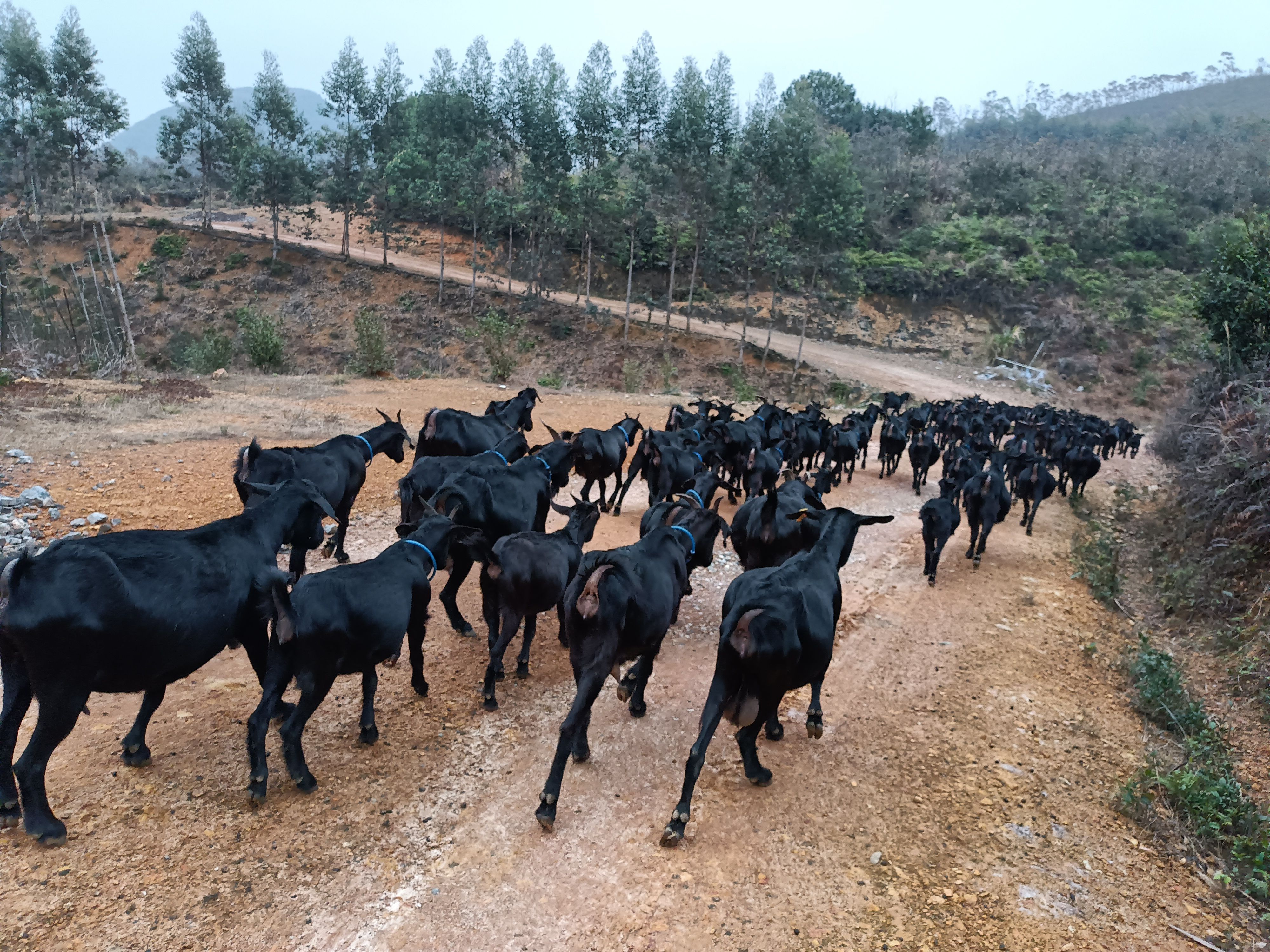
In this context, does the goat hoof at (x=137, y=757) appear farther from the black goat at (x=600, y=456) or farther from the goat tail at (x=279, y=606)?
the black goat at (x=600, y=456)

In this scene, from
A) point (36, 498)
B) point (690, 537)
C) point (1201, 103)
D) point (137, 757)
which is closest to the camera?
point (137, 757)

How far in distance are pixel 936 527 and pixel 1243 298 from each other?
393 inches

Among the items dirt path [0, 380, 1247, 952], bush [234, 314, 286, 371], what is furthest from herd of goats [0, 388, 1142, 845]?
bush [234, 314, 286, 371]

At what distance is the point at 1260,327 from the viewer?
562 inches

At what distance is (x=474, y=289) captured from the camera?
3794cm

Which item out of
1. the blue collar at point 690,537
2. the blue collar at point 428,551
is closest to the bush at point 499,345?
the blue collar at point 690,537

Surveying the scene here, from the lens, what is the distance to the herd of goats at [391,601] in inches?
163

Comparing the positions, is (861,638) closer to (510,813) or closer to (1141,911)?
(1141,911)

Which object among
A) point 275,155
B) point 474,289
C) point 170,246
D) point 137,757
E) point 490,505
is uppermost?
point 275,155

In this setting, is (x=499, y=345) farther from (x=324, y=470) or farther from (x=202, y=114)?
(x=202, y=114)

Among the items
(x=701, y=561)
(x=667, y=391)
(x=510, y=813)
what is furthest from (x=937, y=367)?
(x=510, y=813)

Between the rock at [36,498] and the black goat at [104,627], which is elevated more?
the black goat at [104,627]

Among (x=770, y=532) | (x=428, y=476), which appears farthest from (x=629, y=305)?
(x=770, y=532)

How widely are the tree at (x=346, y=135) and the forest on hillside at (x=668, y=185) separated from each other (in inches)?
4.8
